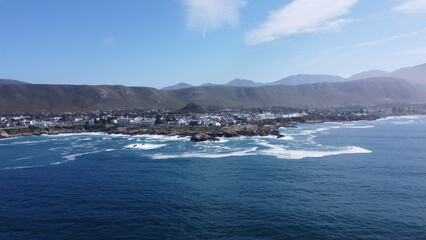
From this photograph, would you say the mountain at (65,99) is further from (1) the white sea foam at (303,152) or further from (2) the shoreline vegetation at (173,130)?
(1) the white sea foam at (303,152)

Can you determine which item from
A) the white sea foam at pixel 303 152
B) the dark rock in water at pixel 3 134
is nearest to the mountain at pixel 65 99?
the dark rock in water at pixel 3 134

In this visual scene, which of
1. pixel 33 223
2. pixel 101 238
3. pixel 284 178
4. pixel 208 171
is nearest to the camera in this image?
pixel 101 238

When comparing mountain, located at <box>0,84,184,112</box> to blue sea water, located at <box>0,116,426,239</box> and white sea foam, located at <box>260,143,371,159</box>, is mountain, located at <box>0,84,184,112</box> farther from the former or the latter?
white sea foam, located at <box>260,143,371,159</box>

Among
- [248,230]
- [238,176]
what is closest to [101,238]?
[248,230]

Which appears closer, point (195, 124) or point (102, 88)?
point (195, 124)

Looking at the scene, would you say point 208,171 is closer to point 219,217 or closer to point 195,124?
point 219,217

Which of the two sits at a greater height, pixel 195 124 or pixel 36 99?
pixel 36 99

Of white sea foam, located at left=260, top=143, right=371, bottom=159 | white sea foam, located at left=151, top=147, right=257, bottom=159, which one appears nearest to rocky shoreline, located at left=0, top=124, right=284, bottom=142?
white sea foam, located at left=151, top=147, right=257, bottom=159

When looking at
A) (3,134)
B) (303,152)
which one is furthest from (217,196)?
(3,134)

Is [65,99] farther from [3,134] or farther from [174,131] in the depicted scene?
[174,131]
